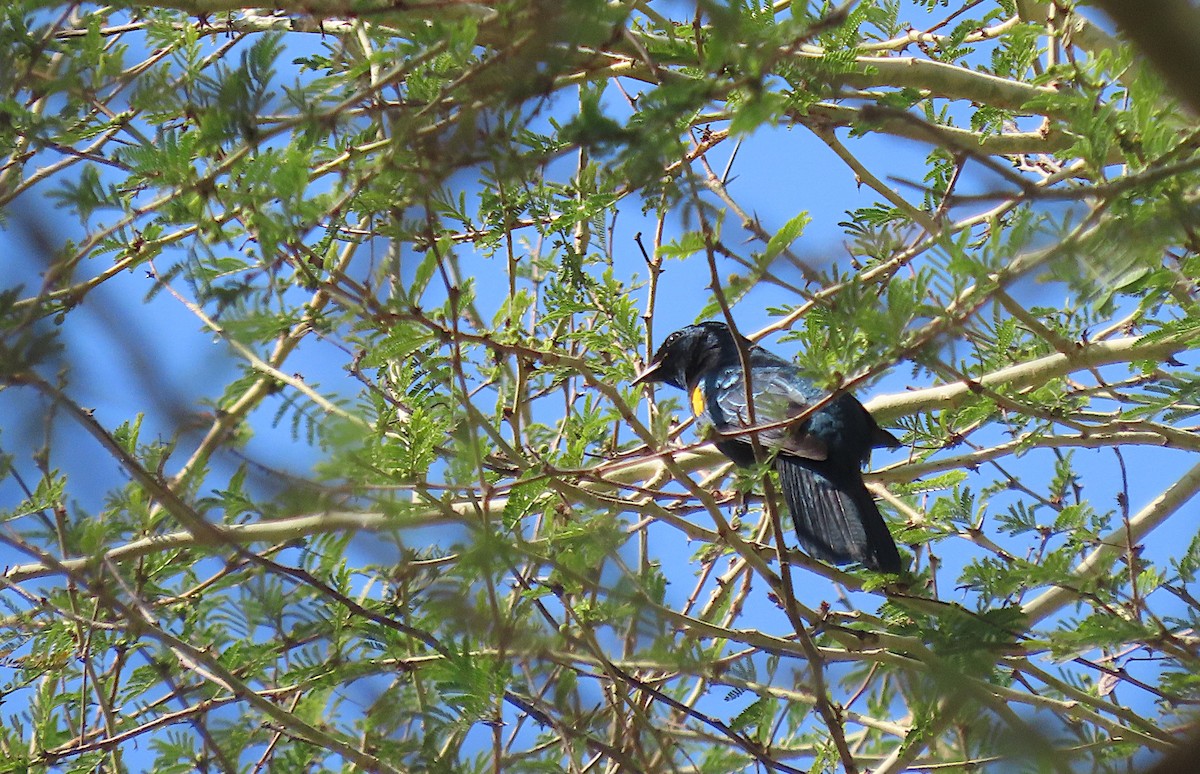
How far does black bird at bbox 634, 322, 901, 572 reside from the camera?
395cm

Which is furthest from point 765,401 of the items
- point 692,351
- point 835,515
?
point 692,351

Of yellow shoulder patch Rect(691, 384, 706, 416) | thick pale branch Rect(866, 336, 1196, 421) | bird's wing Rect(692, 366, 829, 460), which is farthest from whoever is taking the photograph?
yellow shoulder patch Rect(691, 384, 706, 416)

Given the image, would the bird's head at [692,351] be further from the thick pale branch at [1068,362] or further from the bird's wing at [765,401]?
the thick pale branch at [1068,362]

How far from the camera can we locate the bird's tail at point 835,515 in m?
3.89

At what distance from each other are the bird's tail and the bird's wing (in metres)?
0.11

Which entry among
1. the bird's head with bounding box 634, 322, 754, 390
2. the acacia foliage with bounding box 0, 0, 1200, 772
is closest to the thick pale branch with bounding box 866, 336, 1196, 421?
the acacia foliage with bounding box 0, 0, 1200, 772

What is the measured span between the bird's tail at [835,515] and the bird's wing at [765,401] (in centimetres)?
11

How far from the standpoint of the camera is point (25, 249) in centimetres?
201

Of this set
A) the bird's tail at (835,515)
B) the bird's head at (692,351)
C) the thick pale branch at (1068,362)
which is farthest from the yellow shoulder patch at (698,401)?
the thick pale branch at (1068,362)

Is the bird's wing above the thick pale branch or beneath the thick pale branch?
above

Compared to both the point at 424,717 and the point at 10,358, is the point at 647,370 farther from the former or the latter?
the point at 10,358

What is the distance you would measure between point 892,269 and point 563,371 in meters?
1.18

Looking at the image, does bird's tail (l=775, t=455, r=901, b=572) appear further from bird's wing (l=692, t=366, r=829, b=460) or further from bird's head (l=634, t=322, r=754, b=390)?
bird's head (l=634, t=322, r=754, b=390)

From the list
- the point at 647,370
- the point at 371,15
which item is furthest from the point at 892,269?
the point at 371,15
